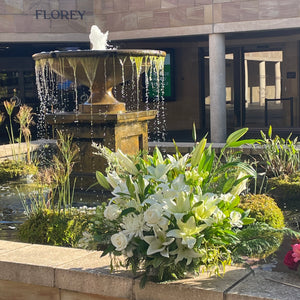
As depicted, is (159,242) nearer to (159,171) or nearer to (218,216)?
(218,216)

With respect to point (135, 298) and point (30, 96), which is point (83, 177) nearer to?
point (135, 298)

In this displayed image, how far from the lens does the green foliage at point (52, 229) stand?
215 inches

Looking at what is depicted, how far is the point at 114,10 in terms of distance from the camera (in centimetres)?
1808

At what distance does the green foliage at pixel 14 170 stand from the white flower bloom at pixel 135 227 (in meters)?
6.47

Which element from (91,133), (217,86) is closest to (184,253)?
(91,133)

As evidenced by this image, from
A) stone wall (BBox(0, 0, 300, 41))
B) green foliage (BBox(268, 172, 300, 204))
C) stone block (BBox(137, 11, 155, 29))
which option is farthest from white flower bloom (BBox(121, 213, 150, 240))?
stone block (BBox(137, 11, 155, 29))

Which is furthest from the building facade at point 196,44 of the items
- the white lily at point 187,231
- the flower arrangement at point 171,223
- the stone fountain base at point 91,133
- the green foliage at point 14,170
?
the white lily at point 187,231

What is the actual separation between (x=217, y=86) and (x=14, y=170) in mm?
8465

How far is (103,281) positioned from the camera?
3.78m

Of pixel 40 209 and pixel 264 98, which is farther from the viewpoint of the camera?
pixel 264 98

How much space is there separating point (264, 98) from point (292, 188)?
44.0 ft

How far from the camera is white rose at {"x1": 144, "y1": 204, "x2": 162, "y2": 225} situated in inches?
131

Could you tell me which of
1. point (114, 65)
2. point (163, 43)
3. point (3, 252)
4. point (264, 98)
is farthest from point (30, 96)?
point (3, 252)

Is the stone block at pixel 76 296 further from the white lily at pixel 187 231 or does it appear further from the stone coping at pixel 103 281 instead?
the white lily at pixel 187 231
